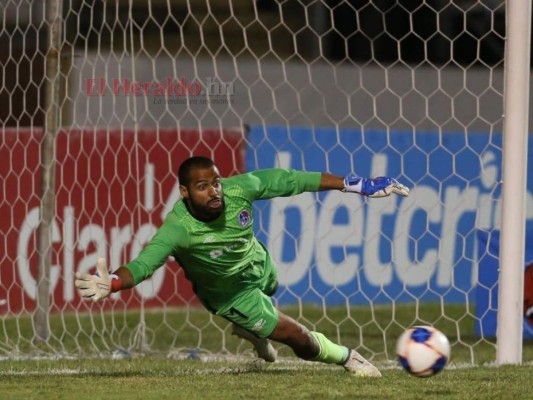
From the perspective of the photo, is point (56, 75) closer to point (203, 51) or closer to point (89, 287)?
point (89, 287)

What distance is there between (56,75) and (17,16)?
1.58 meters

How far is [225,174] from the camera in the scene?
39.2 feet

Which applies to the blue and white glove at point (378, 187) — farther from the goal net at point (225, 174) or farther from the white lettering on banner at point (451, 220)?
the white lettering on banner at point (451, 220)

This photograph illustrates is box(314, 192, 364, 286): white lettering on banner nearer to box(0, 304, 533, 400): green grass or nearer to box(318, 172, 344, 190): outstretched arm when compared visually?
box(0, 304, 533, 400): green grass

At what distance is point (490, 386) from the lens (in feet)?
20.9

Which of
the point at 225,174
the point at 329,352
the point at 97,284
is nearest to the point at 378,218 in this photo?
the point at 225,174

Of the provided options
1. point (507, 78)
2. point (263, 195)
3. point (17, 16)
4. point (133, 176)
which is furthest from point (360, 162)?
point (263, 195)

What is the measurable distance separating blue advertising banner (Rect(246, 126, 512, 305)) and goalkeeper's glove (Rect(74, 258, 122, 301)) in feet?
19.4

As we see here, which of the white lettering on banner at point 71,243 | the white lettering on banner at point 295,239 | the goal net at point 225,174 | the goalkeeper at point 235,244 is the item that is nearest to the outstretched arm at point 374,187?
the goalkeeper at point 235,244

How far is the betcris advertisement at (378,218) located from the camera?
12047 millimetres

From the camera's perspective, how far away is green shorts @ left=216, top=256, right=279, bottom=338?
6.94 metres

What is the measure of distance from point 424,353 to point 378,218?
246 inches

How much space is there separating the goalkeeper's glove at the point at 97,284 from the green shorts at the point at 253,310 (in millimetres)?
1169

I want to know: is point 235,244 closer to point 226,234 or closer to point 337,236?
point 226,234
